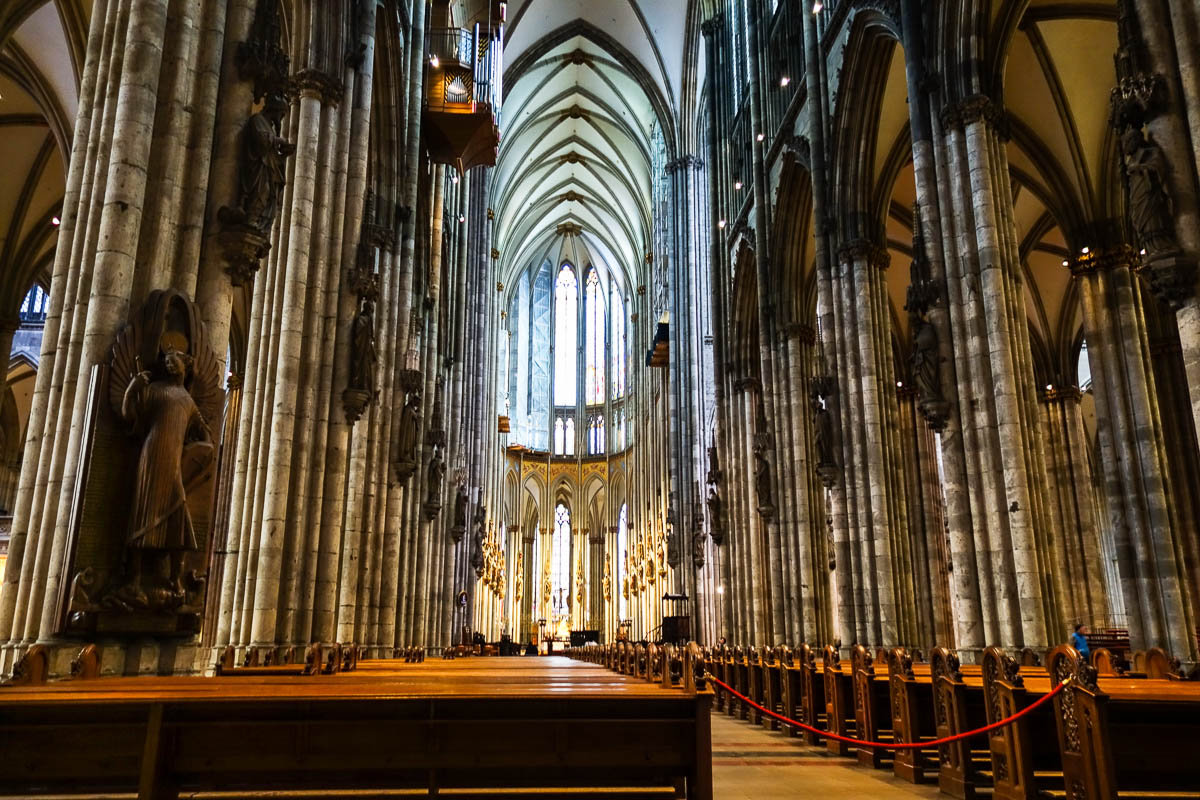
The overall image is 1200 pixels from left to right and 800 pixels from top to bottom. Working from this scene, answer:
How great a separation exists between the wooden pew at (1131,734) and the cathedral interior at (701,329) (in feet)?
0.62

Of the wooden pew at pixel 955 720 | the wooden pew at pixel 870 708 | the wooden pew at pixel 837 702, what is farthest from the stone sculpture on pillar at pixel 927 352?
the wooden pew at pixel 955 720

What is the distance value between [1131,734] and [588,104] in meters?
41.9

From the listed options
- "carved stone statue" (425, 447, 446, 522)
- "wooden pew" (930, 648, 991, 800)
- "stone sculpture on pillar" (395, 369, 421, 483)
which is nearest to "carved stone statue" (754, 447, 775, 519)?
"carved stone statue" (425, 447, 446, 522)

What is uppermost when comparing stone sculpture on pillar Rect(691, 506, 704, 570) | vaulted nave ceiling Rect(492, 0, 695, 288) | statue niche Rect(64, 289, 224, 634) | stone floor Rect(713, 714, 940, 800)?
vaulted nave ceiling Rect(492, 0, 695, 288)

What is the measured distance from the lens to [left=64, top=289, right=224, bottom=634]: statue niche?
5.65 meters

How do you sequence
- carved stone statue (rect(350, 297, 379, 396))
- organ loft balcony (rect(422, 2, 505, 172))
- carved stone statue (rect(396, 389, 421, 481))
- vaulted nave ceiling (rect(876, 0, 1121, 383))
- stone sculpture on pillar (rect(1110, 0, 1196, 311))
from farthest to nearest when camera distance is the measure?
organ loft balcony (rect(422, 2, 505, 172))
vaulted nave ceiling (rect(876, 0, 1121, 383))
carved stone statue (rect(396, 389, 421, 481))
carved stone statue (rect(350, 297, 379, 396))
stone sculpture on pillar (rect(1110, 0, 1196, 311))

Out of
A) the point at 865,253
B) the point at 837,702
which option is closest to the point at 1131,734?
the point at 837,702

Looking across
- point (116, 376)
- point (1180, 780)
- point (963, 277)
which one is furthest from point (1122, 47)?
point (116, 376)

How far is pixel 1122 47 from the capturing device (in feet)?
26.8

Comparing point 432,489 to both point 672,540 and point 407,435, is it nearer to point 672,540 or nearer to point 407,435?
point 407,435

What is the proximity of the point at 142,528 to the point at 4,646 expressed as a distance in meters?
1.15

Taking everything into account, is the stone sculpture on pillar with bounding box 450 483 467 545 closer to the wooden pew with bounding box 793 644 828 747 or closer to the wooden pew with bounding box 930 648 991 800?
the wooden pew with bounding box 793 644 828 747

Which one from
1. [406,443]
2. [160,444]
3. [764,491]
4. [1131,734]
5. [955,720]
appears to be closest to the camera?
[1131,734]

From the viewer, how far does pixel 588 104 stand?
139 feet
